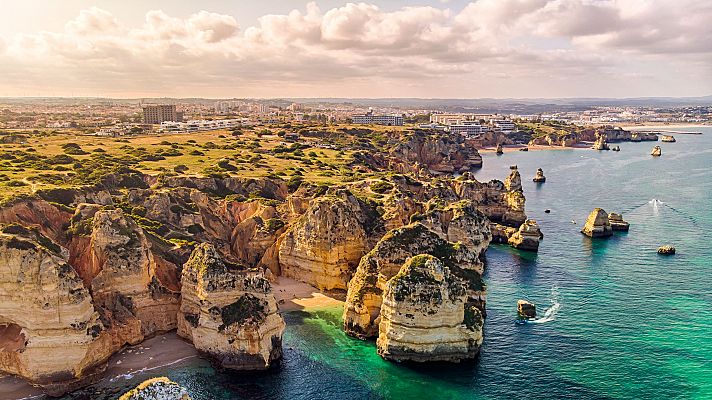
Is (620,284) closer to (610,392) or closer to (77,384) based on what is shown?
(610,392)

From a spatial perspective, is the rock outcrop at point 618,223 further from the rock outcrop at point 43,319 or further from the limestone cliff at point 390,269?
the rock outcrop at point 43,319

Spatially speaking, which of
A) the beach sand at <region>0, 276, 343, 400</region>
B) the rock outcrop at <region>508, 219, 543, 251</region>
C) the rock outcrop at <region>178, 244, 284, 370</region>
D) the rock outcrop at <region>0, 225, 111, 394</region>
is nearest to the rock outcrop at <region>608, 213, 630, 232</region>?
the rock outcrop at <region>508, 219, 543, 251</region>

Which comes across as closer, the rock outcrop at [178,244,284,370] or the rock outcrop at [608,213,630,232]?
the rock outcrop at [178,244,284,370]

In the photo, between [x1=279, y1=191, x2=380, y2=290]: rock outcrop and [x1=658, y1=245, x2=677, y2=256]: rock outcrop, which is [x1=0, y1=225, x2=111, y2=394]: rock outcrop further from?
[x1=658, y1=245, x2=677, y2=256]: rock outcrop

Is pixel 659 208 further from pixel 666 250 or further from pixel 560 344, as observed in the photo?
pixel 560 344

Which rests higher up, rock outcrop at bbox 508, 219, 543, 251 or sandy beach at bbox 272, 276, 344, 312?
rock outcrop at bbox 508, 219, 543, 251
